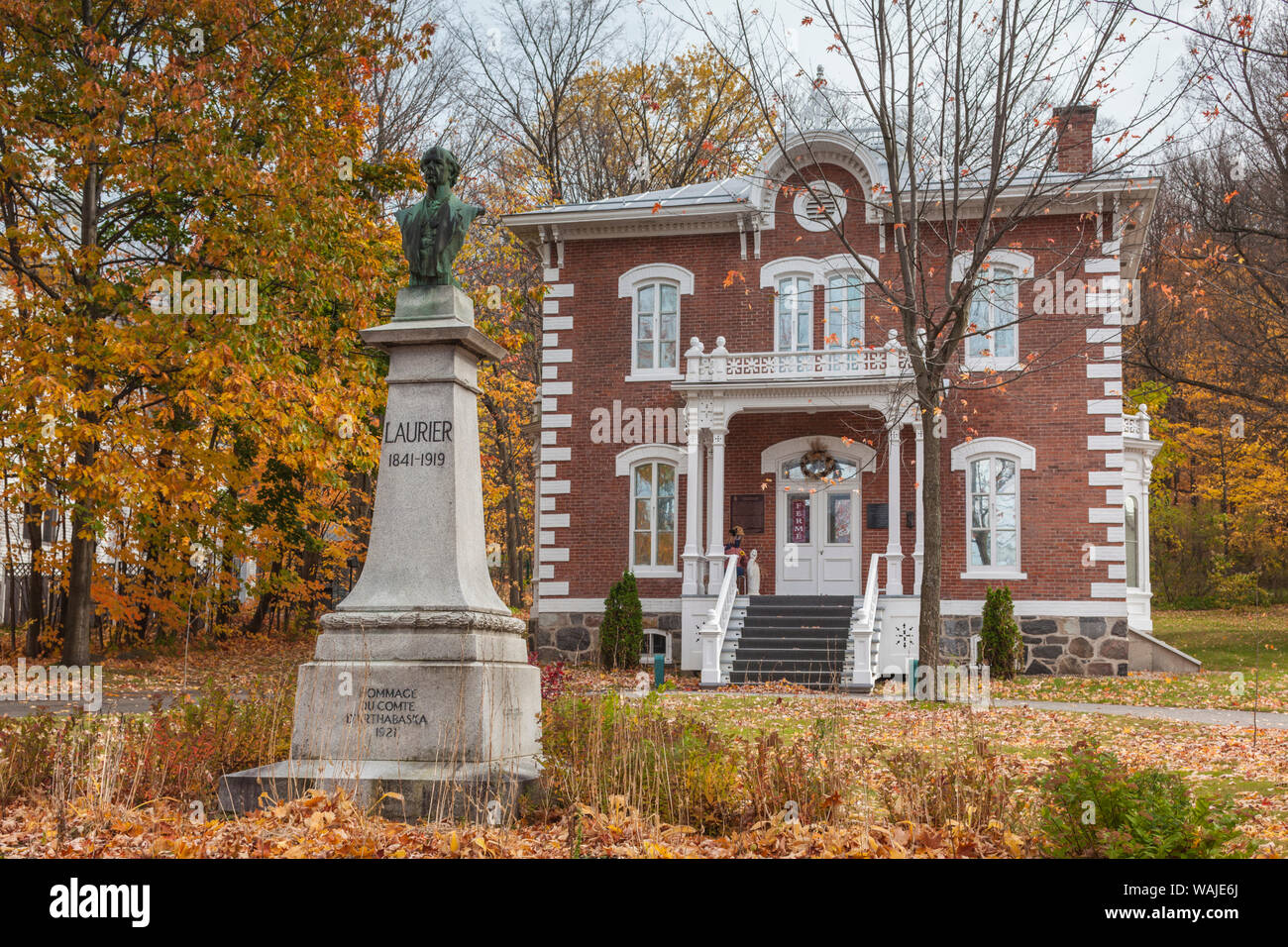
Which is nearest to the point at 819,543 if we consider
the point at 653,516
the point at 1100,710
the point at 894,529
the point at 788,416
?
the point at 894,529

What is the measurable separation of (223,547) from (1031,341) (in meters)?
16.0

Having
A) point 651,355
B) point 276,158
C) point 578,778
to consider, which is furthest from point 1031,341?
point 578,778

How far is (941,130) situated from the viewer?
616 inches

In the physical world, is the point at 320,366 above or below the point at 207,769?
above

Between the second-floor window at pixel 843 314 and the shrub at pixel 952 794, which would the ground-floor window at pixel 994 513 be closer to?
the second-floor window at pixel 843 314

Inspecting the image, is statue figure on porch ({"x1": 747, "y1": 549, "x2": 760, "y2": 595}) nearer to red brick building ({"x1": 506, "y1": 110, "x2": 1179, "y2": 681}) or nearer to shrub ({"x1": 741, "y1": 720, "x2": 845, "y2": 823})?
red brick building ({"x1": 506, "y1": 110, "x2": 1179, "y2": 681})

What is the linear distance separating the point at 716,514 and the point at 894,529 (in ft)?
11.2

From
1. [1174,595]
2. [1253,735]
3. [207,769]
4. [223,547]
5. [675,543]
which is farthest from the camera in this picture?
[1174,595]

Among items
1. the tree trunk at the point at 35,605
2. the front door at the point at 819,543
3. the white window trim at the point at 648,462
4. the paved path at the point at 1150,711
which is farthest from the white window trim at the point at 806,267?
the tree trunk at the point at 35,605

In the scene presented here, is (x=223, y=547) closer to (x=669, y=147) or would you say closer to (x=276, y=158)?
(x=276, y=158)

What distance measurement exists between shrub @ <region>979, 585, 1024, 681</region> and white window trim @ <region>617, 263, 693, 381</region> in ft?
25.2

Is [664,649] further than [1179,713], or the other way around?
[664,649]

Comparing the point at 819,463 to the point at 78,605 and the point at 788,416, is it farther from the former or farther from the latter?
the point at 78,605

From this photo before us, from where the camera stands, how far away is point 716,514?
75.7 ft
